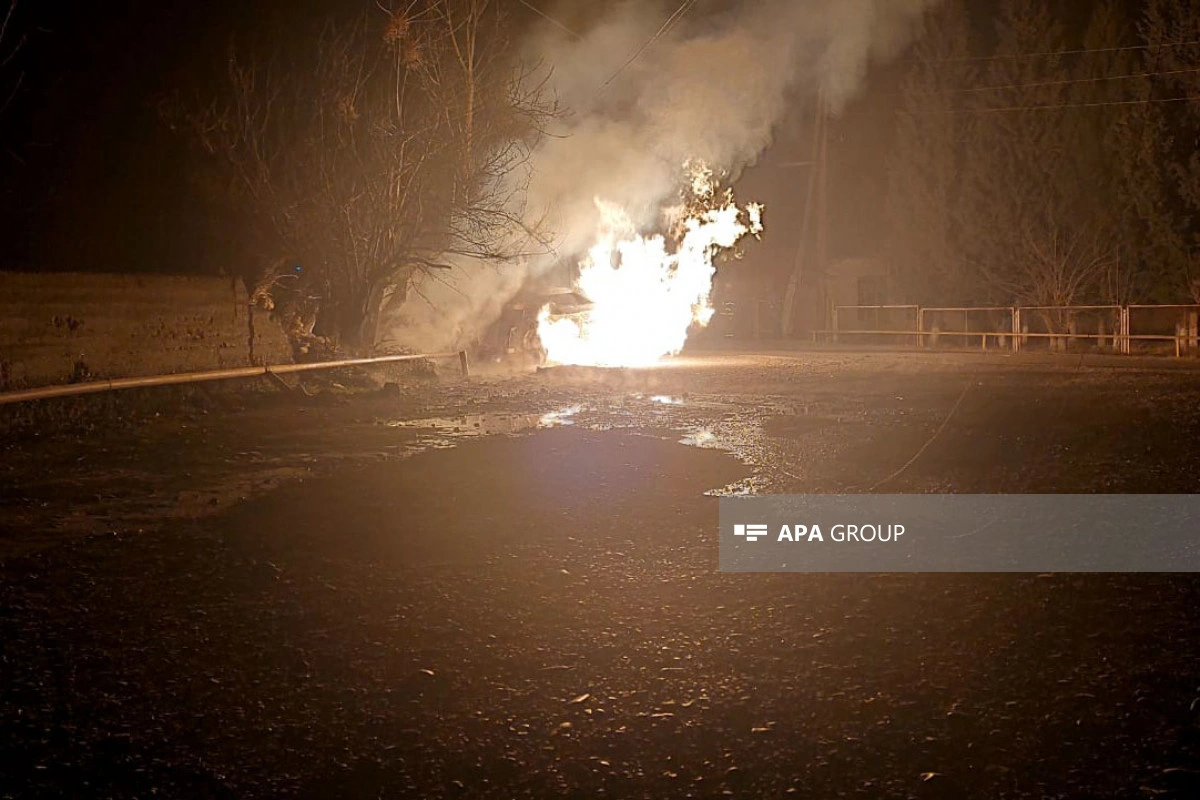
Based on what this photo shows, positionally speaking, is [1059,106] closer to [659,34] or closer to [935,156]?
[935,156]

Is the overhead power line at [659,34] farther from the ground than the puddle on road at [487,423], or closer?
farther from the ground

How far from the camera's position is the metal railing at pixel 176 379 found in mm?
13430

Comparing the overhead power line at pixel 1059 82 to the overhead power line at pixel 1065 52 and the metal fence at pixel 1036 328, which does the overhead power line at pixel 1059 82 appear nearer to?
the overhead power line at pixel 1065 52

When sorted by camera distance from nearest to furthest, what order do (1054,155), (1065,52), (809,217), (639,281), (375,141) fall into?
(375,141)
(639,281)
(1054,155)
(1065,52)
(809,217)

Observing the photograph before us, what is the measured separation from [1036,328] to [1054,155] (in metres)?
6.17

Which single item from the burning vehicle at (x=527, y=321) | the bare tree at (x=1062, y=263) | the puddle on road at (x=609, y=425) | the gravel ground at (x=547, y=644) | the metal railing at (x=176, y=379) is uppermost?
the bare tree at (x=1062, y=263)

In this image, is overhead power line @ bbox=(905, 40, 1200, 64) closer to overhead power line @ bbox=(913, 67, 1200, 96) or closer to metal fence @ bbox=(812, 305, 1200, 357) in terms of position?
overhead power line @ bbox=(913, 67, 1200, 96)

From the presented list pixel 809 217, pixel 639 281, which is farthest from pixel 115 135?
pixel 809 217

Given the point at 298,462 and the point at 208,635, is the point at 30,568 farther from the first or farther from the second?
the point at 298,462

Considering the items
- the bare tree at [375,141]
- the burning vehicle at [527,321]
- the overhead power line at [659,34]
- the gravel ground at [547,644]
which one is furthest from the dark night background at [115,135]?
the burning vehicle at [527,321]

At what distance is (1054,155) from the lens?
3588 centimetres

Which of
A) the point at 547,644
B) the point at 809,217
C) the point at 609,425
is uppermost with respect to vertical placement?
the point at 809,217

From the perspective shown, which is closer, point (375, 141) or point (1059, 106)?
point (375, 141)

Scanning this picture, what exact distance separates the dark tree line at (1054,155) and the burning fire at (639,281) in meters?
11.2
